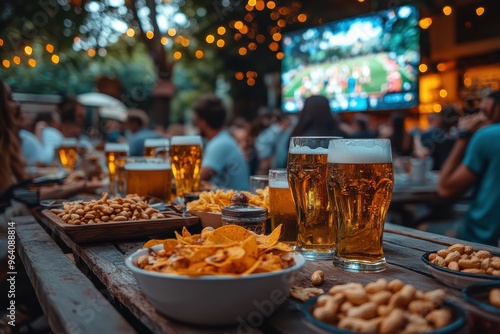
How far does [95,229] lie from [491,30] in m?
7.82

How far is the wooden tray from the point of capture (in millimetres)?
1287

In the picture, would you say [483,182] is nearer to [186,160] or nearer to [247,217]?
[186,160]

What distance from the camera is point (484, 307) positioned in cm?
67

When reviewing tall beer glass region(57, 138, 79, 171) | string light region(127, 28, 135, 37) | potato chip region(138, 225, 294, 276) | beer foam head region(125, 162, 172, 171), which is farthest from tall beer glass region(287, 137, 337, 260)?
string light region(127, 28, 135, 37)

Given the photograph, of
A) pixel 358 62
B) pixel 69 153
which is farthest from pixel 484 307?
pixel 358 62

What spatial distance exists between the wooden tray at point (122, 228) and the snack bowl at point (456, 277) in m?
0.70

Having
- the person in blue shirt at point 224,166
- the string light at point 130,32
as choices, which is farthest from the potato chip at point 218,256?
the string light at point 130,32

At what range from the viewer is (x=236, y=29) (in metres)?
7.61

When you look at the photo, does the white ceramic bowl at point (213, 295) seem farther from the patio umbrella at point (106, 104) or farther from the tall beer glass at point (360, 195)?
the patio umbrella at point (106, 104)

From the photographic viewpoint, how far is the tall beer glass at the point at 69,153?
357 centimetres

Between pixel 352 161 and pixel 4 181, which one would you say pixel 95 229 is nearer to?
pixel 352 161

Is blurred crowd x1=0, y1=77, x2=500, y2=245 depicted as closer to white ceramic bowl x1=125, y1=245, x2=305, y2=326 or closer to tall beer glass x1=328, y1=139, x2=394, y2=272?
tall beer glass x1=328, y1=139, x2=394, y2=272

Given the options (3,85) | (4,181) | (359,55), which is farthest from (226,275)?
(359,55)

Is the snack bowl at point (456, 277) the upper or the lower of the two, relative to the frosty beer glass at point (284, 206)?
lower
